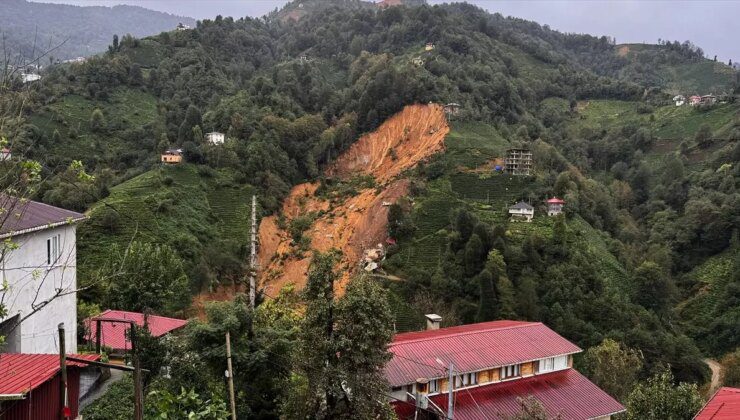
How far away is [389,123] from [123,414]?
144ft

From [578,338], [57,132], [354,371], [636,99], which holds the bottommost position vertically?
[578,338]

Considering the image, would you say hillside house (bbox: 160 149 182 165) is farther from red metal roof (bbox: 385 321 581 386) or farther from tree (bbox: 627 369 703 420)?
tree (bbox: 627 369 703 420)

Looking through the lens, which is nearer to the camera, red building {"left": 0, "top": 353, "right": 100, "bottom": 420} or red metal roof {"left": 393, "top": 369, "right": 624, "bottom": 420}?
red building {"left": 0, "top": 353, "right": 100, "bottom": 420}

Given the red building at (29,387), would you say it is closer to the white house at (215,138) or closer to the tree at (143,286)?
the tree at (143,286)

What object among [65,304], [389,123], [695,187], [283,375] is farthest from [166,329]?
[695,187]

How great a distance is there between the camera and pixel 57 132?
43.4 m

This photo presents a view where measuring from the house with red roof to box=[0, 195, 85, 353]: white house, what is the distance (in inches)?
321

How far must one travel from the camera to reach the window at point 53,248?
12.6 meters

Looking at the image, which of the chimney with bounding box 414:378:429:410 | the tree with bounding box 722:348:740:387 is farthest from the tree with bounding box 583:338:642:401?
the chimney with bounding box 414:378:429:410

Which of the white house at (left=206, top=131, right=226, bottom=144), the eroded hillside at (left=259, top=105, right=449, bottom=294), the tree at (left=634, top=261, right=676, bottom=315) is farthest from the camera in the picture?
the white house at (left=206, top=131, right=226, bottom=144)

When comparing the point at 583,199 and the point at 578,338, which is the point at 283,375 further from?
the point at 583,199

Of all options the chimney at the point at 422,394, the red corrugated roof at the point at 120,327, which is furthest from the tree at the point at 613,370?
the red corrugated roof at the point at 120,327

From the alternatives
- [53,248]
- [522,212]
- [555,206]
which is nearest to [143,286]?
[53,248]

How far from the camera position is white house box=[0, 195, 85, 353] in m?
11.2
